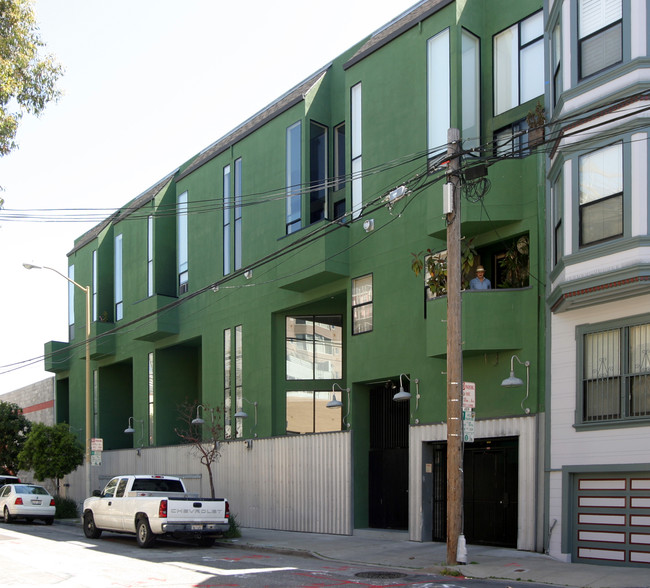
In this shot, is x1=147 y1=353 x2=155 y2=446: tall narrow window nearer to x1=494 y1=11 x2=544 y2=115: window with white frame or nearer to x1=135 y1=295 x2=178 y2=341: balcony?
x1=135 y1=295 x2=178 y2=341: balcony

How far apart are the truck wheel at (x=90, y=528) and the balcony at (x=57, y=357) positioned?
2018 centimetres

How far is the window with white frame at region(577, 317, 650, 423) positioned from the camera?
1502cm

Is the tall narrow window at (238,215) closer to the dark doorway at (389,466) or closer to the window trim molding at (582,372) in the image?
the dark doorway at (389,466)

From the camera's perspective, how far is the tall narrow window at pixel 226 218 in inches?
1150

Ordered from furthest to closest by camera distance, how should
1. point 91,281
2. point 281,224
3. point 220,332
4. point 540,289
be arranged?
point 91,281, point 220,332, point 281,224, point 540,289

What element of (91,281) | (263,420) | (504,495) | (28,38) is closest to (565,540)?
(504,495)

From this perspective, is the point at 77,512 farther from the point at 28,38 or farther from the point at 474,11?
the point at 474,11

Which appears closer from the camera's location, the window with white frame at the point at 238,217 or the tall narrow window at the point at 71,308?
the window with white frame at the point at 238,217

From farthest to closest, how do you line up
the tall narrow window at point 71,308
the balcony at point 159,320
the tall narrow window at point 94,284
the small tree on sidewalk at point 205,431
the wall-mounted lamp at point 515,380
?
the tall narrow window at point 71,308
the tall narrow window at point 94,284
the balcony at point 159,320
the small tree on sidewalk at point 205,431
the wall-mounted lamp at point 515,380

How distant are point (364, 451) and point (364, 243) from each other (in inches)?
225

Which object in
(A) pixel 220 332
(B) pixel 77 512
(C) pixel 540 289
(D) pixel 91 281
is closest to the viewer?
(C) pixel 540 289

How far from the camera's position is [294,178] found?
25.6 m

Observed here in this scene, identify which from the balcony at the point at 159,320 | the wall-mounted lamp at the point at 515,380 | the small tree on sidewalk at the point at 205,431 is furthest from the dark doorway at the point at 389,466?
the balcony at the point at 159,320

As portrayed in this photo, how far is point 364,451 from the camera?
22.7 meters
